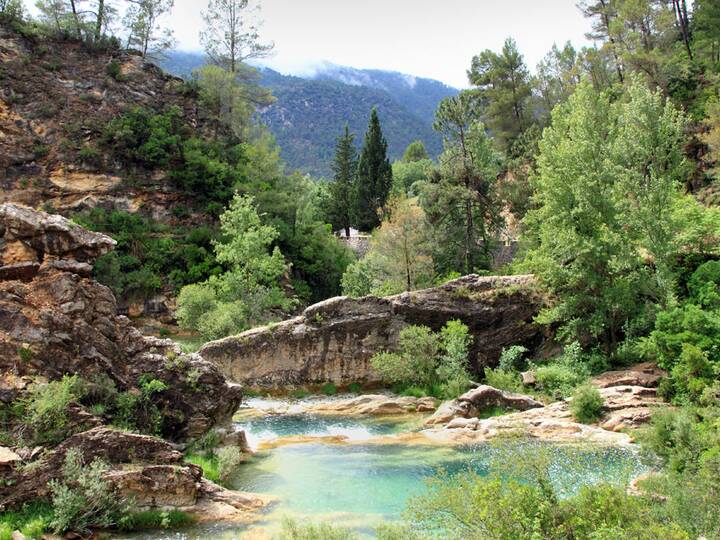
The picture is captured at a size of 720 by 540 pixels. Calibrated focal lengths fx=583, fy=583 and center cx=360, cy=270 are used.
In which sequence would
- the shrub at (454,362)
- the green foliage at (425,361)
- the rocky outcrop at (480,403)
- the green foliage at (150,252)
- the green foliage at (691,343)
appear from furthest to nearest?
the green foliage at (150,252) → the green foliage at (425,361) → the shrub at (454,362) → the rocky outcrop at (480,403) → the green foliage at (691,343)

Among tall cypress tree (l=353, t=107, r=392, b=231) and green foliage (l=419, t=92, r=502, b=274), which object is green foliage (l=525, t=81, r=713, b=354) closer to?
green foliage (l=419, t=92, r=502, b=274)

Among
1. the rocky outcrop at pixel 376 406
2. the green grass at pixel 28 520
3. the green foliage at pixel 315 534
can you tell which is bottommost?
the rocky outcrop at pixel 376 406

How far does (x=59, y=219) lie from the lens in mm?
17406

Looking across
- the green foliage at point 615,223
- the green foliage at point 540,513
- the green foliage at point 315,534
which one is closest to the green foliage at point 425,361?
the green foliage at point 615,223

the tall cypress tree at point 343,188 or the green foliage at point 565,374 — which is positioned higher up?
the tall cypress tree at point 343,188

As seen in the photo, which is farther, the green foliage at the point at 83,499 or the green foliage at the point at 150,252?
the green foliage at the point at 150,252

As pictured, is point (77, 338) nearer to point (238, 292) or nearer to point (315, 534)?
point (315, 534)

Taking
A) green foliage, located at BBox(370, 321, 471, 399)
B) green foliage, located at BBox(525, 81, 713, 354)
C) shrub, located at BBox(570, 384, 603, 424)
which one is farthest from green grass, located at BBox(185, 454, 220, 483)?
green foliage, located at BBox(525, 81, 713, 354)

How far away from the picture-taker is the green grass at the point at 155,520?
41.8ft

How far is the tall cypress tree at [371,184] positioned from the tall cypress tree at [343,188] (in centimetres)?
162

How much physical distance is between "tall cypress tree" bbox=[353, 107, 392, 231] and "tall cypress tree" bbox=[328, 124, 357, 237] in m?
1.62

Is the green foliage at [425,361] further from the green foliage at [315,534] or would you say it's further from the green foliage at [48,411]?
the green foliage at [315,534]

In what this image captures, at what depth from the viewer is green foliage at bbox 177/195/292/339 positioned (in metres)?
33.5

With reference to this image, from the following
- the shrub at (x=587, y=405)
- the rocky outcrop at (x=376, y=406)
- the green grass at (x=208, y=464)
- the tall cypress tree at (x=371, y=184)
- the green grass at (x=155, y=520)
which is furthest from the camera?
the tall cypress tree at (x=371, y=184)
